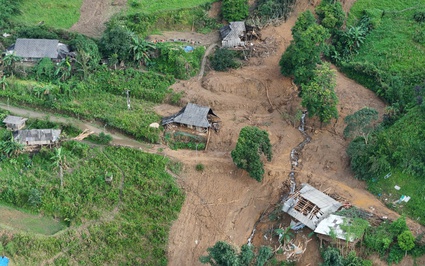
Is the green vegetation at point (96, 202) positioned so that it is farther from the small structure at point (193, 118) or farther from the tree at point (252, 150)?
the tree at point (252, 150)

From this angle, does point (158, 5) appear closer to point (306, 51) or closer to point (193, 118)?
point (193, 118)

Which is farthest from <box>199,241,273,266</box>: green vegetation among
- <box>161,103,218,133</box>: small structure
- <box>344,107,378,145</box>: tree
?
<box>161,103,218,133</box>: small structure

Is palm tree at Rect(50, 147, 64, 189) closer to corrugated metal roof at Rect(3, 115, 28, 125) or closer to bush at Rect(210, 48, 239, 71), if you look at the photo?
corrugated metal roof at Rect(3, 115, 28, 125)

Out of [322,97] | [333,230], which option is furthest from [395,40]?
[333,230]

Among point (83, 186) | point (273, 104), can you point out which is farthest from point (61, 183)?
point (273, 104)

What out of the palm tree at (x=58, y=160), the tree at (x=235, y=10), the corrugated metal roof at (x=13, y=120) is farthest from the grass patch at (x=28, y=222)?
the tree at (x=235, y=10)
